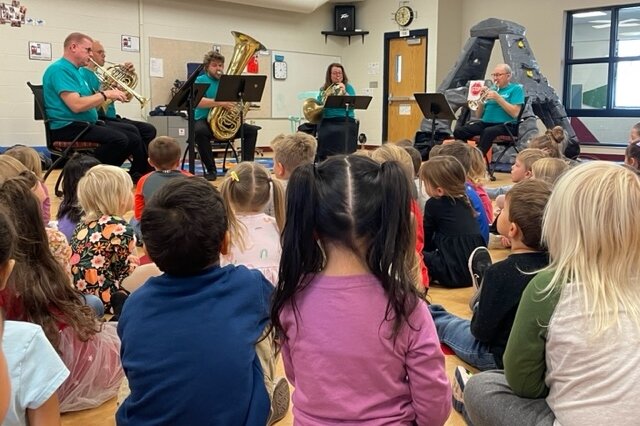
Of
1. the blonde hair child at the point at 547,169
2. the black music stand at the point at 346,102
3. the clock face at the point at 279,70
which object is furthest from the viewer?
the clock face at the point at 279,70

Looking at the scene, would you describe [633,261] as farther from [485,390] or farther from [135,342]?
[135,342]

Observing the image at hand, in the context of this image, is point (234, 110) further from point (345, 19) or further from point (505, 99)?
point (345, 19)

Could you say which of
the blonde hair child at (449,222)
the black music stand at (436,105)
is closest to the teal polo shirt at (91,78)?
the blonde hair child at (449,222)

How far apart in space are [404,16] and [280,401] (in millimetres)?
10781

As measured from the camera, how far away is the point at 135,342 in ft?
4.53

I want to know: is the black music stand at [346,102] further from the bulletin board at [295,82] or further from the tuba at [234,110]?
the bulletin board at [295,82]

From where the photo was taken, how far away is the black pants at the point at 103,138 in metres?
5.32

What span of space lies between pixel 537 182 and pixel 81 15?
27.4 feet

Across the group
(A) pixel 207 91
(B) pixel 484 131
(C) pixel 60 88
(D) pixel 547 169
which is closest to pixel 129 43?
(A) pixel 207 91

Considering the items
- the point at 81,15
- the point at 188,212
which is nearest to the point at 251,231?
the point at 188,212

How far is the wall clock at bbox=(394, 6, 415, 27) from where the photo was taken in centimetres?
1157

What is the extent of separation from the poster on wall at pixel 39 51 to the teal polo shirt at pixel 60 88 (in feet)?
12.0

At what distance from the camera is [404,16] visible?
11.7 meters

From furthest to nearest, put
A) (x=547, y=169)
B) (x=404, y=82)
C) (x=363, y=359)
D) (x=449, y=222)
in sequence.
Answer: (x=404, y=82), (x=547, y=169), (x=449, y=222), (x=363, y=359)
